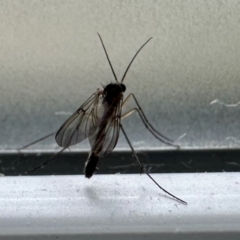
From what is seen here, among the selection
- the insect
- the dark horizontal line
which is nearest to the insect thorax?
the insect

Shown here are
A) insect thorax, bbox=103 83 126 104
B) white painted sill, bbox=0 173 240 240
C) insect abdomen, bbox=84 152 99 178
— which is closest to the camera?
white painted sill, bbox=0 173 240 240

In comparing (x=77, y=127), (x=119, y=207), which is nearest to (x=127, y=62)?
(x=77, y=127)

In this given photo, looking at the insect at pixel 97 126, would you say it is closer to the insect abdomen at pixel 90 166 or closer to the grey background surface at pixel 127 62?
the insect abdomen at pixel 90 166

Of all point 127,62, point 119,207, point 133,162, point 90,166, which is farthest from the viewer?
point 127,62

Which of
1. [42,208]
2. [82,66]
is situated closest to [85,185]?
[42,208]

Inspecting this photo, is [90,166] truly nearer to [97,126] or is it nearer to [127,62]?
[97,126]

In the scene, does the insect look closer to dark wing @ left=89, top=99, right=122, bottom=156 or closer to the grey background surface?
dark wing @ left=89, top=99, right=122, bottom=156

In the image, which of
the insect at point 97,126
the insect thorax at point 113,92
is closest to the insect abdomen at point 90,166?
the insect at point 97,126

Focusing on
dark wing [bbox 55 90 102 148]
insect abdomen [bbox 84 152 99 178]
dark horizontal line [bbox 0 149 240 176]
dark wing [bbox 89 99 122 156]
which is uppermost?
dark wing [bbox 55 90 102 148]
